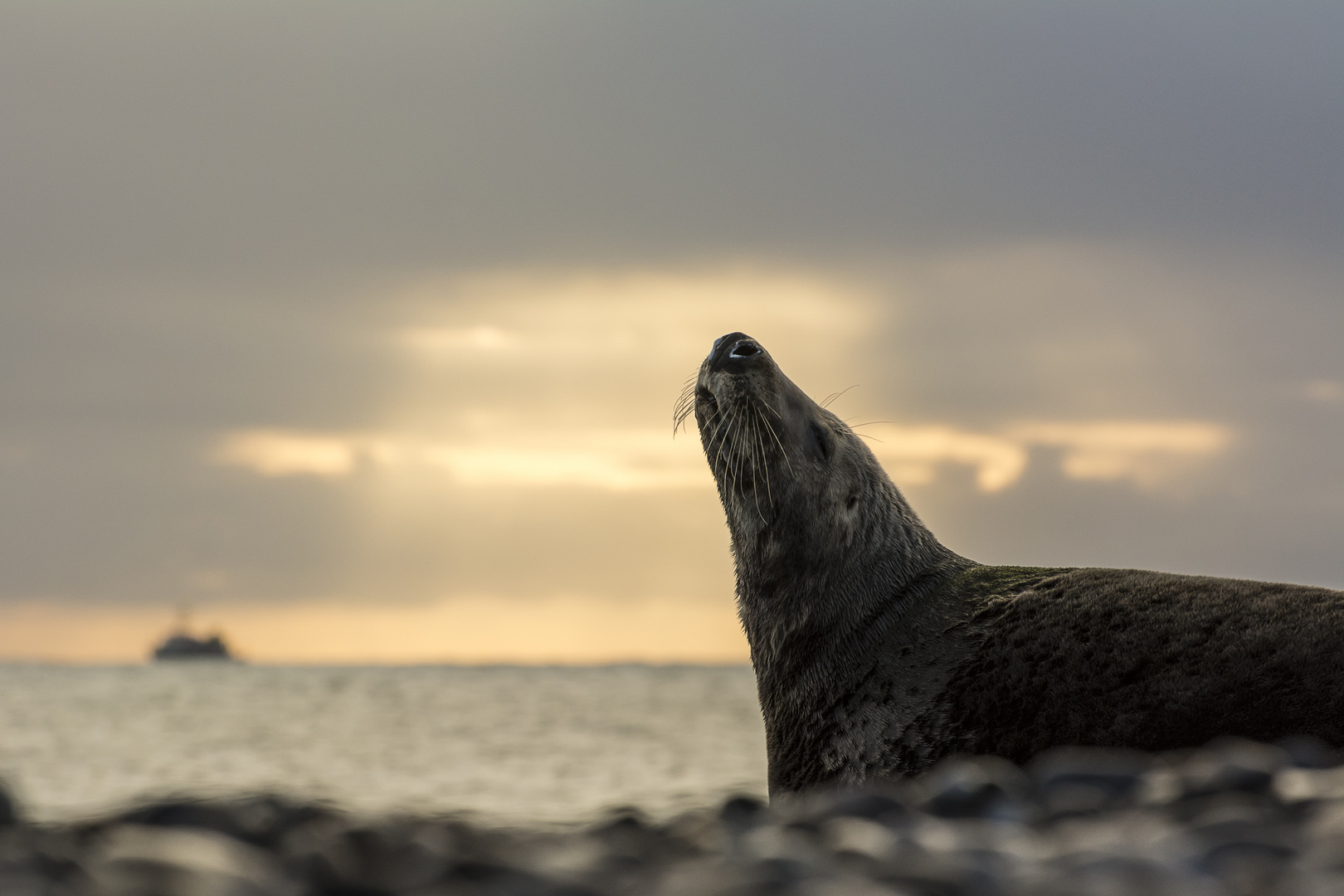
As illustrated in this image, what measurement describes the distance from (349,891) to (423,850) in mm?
283

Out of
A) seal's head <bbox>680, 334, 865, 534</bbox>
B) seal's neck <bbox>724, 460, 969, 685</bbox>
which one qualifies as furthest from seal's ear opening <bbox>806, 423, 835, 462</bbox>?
seal's neck <bbox>724, 460, 969, 685</bbox>

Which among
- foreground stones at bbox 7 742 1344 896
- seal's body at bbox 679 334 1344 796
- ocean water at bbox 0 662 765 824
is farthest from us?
ocean water at bbox 0 662 765 824

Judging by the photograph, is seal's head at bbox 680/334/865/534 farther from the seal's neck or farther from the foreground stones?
the foreground stones

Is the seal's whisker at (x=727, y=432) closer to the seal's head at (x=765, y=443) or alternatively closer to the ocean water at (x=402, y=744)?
the seal's head at (x=765, y=443)

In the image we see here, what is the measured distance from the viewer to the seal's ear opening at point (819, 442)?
7.73m

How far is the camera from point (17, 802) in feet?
12.0

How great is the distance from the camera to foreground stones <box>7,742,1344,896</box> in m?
2.67

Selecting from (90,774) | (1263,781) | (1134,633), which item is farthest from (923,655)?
(90,774)

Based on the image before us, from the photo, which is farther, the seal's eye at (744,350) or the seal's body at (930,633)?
the seal's eye at (744,350)

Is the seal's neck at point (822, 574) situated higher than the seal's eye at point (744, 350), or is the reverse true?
the seal's eye at point (744, 350)

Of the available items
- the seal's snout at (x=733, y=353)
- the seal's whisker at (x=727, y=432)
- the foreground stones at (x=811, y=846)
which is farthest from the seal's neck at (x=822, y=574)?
the foreground stones at (x=811, y=846)

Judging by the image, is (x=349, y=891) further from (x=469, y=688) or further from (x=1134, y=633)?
(x=469, y=688)

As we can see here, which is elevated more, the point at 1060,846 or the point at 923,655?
the point at 923,655

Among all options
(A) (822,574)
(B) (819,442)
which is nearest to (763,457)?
(B) (819,442)
